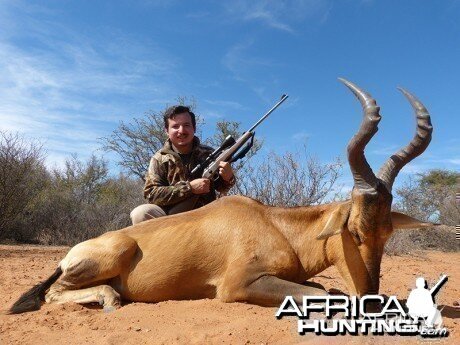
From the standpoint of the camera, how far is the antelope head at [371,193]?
4.10m

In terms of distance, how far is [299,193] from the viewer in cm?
1284

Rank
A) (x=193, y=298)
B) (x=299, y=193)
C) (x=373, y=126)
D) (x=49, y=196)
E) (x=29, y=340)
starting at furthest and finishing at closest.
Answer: (x=49, y=196) < (x=299, y=193) < (x=193, y=298) < (x=373, y=126) < (x=29, y=340)

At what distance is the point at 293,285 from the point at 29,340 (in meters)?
2.39

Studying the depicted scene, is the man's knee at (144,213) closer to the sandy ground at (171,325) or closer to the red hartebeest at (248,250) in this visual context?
the red hartebeest at (248,250)

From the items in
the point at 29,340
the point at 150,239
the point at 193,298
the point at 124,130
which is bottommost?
the point at 29,340

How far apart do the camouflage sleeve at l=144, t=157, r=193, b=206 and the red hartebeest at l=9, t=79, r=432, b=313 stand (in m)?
0.89

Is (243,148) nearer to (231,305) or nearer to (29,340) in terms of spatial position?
(231,305)

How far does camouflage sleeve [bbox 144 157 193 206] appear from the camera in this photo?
6281 mm

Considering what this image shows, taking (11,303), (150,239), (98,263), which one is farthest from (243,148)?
(11,303)

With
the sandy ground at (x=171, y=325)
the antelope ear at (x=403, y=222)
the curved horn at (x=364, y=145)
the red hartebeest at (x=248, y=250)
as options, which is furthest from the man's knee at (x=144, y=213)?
the antelope ear at (x=403, y=222)

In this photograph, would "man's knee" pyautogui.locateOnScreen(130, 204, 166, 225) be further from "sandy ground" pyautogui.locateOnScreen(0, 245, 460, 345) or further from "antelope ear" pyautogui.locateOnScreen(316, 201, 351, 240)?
"antelope ear" pyautogui.locateOnScreen(316, 201, 351, 240)

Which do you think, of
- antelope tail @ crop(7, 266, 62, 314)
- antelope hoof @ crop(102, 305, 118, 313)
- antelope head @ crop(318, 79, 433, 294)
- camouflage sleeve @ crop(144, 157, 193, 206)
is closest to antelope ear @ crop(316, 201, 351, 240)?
antelope head @ crop(318, 79, 433, 294)

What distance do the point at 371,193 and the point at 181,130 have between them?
3415mm

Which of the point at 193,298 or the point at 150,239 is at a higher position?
the point at 150,239
